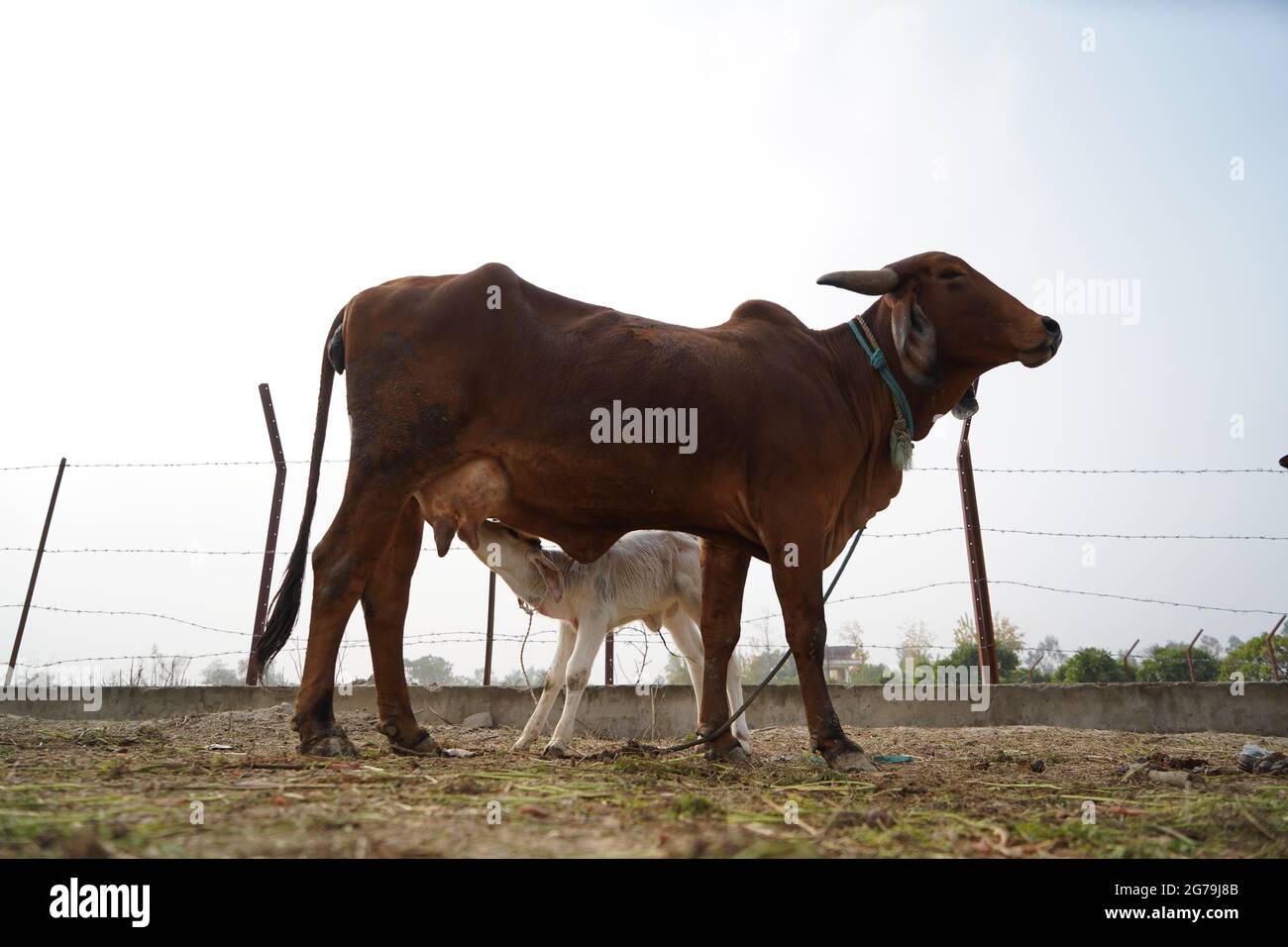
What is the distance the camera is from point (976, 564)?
28.3 feet

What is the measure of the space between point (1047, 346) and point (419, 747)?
13.9 feet

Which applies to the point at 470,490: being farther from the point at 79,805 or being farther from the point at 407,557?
the point at 79,805

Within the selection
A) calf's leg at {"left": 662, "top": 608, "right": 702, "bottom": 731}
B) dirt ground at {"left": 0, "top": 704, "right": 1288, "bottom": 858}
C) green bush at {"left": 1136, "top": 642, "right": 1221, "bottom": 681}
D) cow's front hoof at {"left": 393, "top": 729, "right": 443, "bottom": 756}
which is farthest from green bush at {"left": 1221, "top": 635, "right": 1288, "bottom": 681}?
cow's front hoof at {"left": 393, "top": 729, "right": 443, "bottom": 756}

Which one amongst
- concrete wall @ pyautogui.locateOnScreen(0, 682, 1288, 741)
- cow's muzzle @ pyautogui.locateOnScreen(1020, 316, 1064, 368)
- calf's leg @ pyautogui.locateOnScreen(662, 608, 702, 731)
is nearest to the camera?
cow's muzzle @ pyautogui.locateOnScreen(1020, 316, 1064, 368)

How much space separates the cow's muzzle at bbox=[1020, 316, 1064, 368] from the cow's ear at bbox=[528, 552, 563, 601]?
3.20 m

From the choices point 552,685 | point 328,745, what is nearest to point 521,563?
point 552,685

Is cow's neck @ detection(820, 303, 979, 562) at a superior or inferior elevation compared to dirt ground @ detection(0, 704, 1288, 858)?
superior

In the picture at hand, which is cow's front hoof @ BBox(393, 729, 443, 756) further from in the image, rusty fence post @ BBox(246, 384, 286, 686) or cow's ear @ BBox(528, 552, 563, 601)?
rusty fence post @ BBox(246, 384, 286, 686)

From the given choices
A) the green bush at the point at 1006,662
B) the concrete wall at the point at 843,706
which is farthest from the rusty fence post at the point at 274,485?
the green bush at the point at 1006,662

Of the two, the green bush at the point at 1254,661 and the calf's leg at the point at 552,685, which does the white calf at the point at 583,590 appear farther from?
the green bush at the point at 1254,661

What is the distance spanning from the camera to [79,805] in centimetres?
287

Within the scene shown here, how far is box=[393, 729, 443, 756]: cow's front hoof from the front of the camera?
17.4ft
